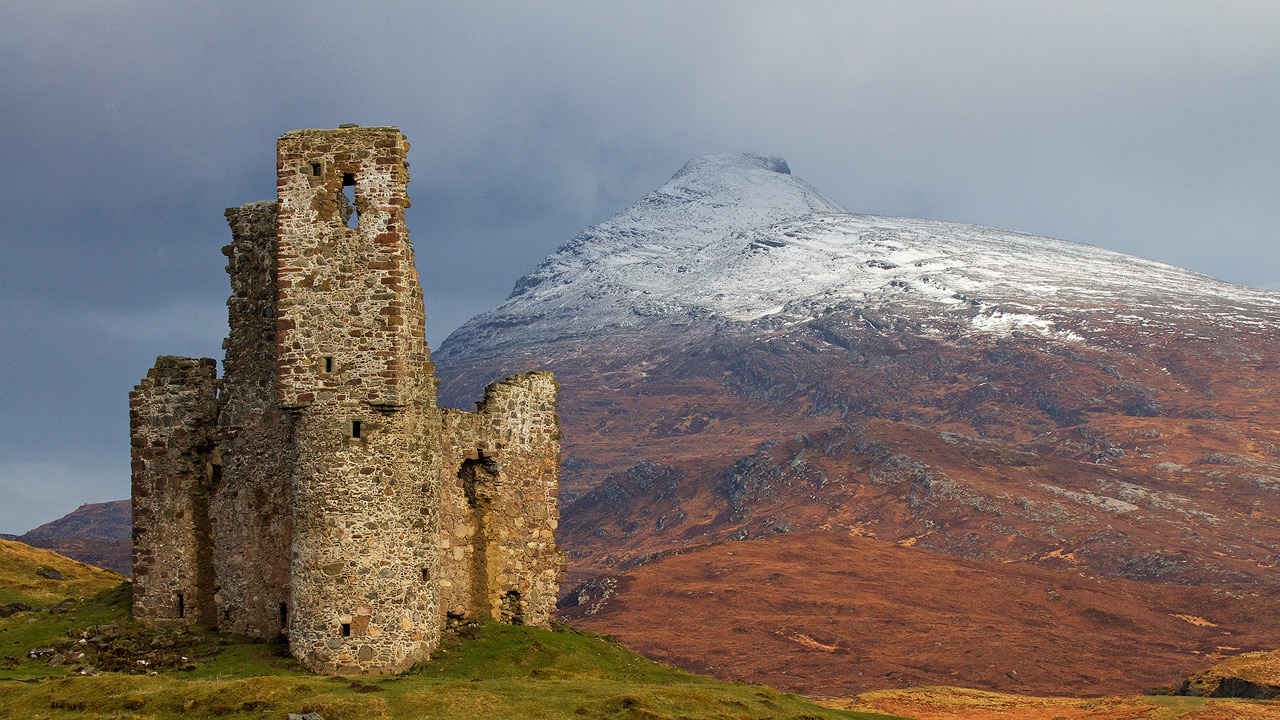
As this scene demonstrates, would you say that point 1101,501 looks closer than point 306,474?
No

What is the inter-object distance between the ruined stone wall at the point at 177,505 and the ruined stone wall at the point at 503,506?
5.70m

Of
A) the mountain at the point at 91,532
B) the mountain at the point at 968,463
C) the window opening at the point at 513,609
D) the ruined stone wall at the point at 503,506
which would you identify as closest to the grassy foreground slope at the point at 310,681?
the window opening at the point at 513,609

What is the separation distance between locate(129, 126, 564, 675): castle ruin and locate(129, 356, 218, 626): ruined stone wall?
43 millimetres

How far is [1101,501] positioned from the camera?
109 meters

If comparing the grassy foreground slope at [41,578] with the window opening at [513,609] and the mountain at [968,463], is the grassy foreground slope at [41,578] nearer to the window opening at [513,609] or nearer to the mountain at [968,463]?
the window opening at [513,609]

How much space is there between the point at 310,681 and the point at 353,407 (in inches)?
209

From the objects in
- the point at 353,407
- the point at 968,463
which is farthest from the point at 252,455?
the point at 968,463

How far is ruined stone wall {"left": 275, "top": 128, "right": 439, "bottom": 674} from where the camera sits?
74.1ft

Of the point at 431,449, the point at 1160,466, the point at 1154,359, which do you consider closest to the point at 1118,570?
the point at 1160,466

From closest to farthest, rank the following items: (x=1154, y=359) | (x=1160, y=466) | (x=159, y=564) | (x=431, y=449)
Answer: (x=431, y=449) < (x=159, y=564) < (x=1160, y=466) < (x=1154, y=359)

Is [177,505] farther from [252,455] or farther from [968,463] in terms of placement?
[968,463]

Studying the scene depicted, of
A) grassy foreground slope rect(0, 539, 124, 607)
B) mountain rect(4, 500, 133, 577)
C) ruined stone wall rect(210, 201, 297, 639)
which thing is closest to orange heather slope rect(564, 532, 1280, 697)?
grassy foreground slope rect(0, 539, 124, 607)

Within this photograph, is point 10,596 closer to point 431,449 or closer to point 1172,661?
point 431,449

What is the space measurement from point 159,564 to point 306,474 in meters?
6.65
